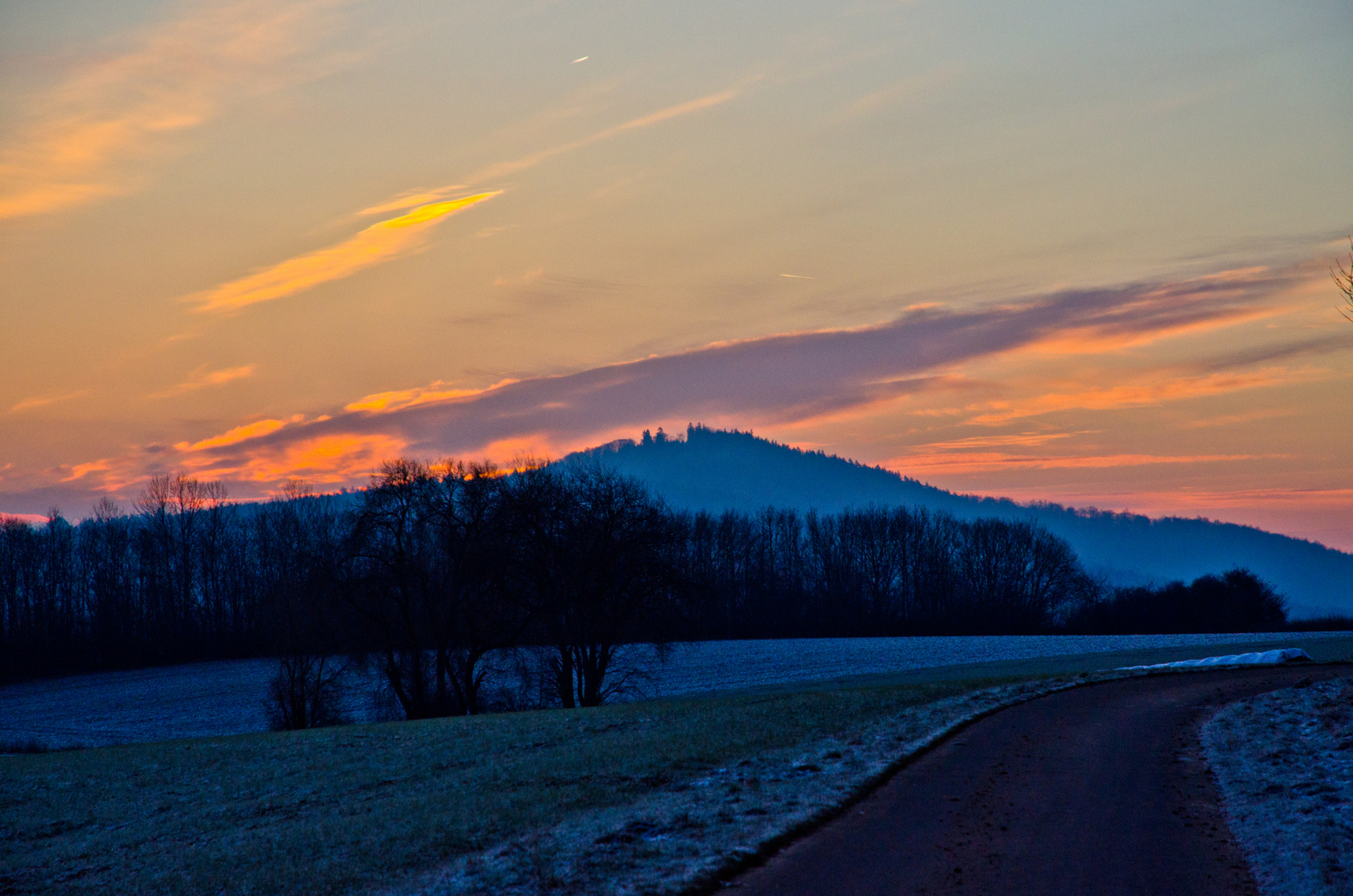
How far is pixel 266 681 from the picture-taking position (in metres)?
72.0

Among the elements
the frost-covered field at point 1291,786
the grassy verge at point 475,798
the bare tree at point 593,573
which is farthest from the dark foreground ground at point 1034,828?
the bare tree at point 593,573

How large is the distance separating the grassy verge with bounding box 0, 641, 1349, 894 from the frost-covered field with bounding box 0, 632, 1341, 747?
2505 centimetres

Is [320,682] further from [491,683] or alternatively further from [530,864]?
[530,864]

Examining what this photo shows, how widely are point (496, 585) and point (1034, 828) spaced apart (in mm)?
33629

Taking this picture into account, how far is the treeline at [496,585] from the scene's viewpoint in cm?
4294

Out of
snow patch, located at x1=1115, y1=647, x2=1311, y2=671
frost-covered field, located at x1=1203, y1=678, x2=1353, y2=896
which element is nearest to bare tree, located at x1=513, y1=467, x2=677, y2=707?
snow patch, located at x1=1115, y1=647, x2=1311, y2=671

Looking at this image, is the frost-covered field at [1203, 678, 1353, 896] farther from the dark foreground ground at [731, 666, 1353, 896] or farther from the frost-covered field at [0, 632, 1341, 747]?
the frost-covered field at [0, 632, 1341, 747]

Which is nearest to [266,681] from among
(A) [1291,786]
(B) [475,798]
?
(B) [475,798]

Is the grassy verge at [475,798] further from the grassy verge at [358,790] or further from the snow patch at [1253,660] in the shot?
the snow patch at [1253,660]

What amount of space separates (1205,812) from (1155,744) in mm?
5765

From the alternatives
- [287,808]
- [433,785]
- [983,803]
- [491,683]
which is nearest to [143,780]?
[287,808]

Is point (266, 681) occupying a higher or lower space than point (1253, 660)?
lower

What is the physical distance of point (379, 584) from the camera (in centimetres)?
4750

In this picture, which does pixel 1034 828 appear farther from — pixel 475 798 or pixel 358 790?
pixel 358 790
